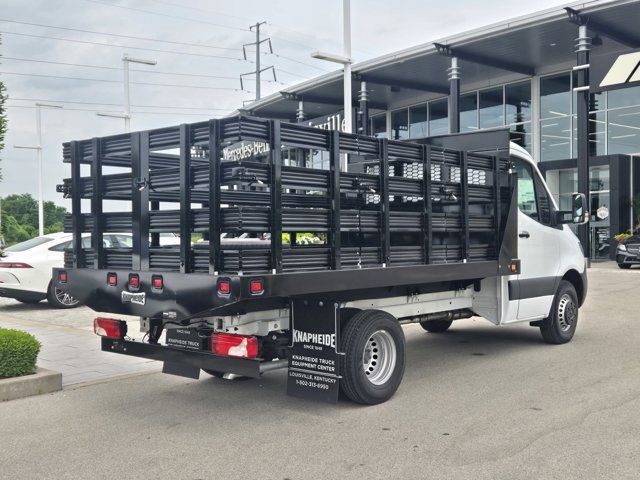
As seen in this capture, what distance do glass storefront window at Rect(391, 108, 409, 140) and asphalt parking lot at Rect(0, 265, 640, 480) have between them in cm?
3013

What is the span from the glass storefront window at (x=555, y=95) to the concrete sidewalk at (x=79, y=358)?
2468 cm

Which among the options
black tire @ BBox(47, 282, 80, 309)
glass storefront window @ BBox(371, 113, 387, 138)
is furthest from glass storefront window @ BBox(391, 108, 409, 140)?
black tire @ BBox(47, 282, 80, 309)

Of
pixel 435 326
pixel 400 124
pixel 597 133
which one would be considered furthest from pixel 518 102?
pixel 435 326

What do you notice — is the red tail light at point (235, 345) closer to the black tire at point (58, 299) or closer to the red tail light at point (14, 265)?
the black tire at point (58, 299)

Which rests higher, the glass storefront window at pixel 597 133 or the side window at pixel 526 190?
the glass storefront window at pixel 597 133

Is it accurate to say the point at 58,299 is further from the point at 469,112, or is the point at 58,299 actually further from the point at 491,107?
the point at 469,112

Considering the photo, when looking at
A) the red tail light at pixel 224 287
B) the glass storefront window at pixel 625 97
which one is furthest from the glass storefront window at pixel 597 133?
the red tail light at pixel 224 287

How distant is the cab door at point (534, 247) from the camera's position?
26.1ft

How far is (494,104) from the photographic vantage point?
105 ft

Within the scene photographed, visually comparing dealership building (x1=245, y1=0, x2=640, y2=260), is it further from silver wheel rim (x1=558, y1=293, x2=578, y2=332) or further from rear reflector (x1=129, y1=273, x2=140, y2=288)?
rear reflector (x1=129, y1=273, x2=140, y2=288)

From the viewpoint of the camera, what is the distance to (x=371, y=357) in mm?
6074

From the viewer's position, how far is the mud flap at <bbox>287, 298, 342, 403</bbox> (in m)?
5.57

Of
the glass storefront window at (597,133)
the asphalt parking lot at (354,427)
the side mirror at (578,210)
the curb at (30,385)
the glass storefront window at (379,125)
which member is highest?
the glass storefront window at (379,125)

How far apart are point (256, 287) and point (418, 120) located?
32685mm
